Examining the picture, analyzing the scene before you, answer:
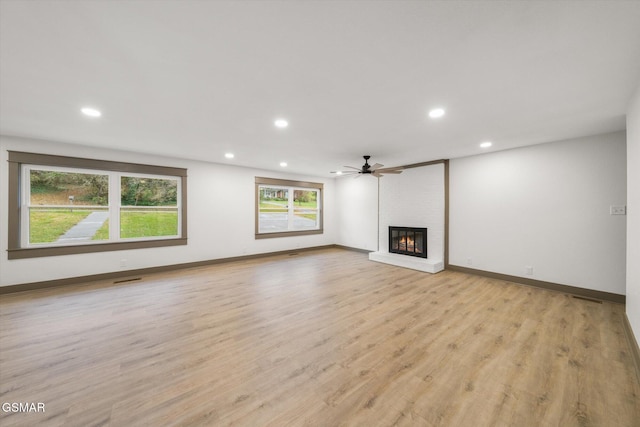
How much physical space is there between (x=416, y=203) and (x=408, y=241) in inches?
39.0

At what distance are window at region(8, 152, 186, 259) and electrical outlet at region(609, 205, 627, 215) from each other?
7.63m

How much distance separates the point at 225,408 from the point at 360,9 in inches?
105

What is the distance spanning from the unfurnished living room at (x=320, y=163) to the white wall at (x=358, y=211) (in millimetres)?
1523

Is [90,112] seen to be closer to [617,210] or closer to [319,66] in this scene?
[319,66]

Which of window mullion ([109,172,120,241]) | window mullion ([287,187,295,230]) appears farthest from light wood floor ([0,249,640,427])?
window mullion ([287,187,295,230])

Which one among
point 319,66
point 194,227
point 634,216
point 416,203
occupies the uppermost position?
point 319,66

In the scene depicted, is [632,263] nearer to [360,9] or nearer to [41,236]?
Result: [360,9]

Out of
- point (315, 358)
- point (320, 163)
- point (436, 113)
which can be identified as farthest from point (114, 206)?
point (436, 113)

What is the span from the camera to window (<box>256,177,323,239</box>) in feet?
22.1

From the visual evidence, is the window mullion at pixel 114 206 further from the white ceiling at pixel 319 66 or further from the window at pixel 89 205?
the white ceiling at pixel 319 66

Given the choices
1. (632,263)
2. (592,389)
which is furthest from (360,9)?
(632,263)

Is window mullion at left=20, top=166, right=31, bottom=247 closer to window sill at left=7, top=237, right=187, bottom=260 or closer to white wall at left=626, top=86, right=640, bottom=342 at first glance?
window sill at left=7, top=237, right=187, bottom=260

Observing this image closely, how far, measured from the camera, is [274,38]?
1.58m

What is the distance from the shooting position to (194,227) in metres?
5.48
